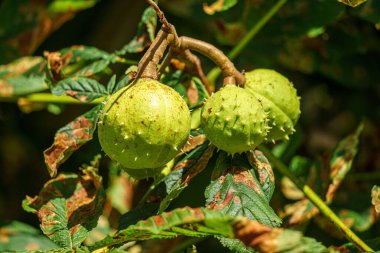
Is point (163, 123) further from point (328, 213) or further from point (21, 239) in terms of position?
point (21, 239)

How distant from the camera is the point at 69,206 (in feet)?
6.35

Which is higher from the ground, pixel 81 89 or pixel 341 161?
pixel 81 89

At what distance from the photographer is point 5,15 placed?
2.84 m

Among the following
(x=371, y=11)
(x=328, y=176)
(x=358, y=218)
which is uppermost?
(x=371, y=11)

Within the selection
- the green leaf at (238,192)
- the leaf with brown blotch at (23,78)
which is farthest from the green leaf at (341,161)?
the leaf with brown blotch at (23,78)

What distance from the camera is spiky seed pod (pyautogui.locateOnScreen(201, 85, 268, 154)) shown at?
166cm

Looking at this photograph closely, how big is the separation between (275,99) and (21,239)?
49.6 inches

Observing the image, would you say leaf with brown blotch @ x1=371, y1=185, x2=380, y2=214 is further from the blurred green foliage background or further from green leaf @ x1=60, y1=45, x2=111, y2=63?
green leaf @ x1=60, y1=45, x2=111, y2=63

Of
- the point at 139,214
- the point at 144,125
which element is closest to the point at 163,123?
the point at 144,125

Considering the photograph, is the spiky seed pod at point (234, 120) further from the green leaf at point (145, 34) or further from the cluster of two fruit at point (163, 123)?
the green leaf at point (145, 34)

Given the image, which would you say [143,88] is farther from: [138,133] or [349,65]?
[349,65]

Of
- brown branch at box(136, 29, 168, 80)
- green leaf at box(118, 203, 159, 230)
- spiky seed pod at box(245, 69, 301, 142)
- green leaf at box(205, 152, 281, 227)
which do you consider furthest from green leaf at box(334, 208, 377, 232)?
brown branch at box(136, 29, 168, 80)

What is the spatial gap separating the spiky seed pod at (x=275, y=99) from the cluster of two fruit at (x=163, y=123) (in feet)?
0.24

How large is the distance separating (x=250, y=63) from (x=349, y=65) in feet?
1.62
